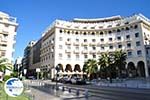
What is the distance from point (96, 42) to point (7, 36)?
39156mm

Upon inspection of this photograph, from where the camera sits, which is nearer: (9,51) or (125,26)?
(9,51)

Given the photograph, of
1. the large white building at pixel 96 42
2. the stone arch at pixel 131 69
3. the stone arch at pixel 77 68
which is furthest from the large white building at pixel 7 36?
the stone arch at pixel 131 69

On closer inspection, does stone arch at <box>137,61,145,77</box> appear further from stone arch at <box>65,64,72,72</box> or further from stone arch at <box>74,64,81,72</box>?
stone arch at <box>65,64,72,72</box>

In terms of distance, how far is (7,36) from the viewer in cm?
5047

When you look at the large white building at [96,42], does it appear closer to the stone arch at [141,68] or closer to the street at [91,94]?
the stone arch at [141,68]

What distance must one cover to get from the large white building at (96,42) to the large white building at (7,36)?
23332 millimetres

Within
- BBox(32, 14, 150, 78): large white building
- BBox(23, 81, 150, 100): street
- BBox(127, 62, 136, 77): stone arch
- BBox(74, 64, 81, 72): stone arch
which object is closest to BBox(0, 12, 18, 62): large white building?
BBox(32, 14, 150, 78): large white building

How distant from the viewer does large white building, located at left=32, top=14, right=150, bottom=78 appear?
6786 centimetres

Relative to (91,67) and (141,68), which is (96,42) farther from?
(141,68)

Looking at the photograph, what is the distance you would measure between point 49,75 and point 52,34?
17.6 m

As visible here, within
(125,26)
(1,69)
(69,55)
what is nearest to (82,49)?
(69,55)

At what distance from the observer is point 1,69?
33.1 meters

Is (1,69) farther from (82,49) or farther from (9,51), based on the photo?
(82,49)

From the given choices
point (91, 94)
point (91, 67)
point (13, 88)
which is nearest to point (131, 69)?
point (91, 67)
